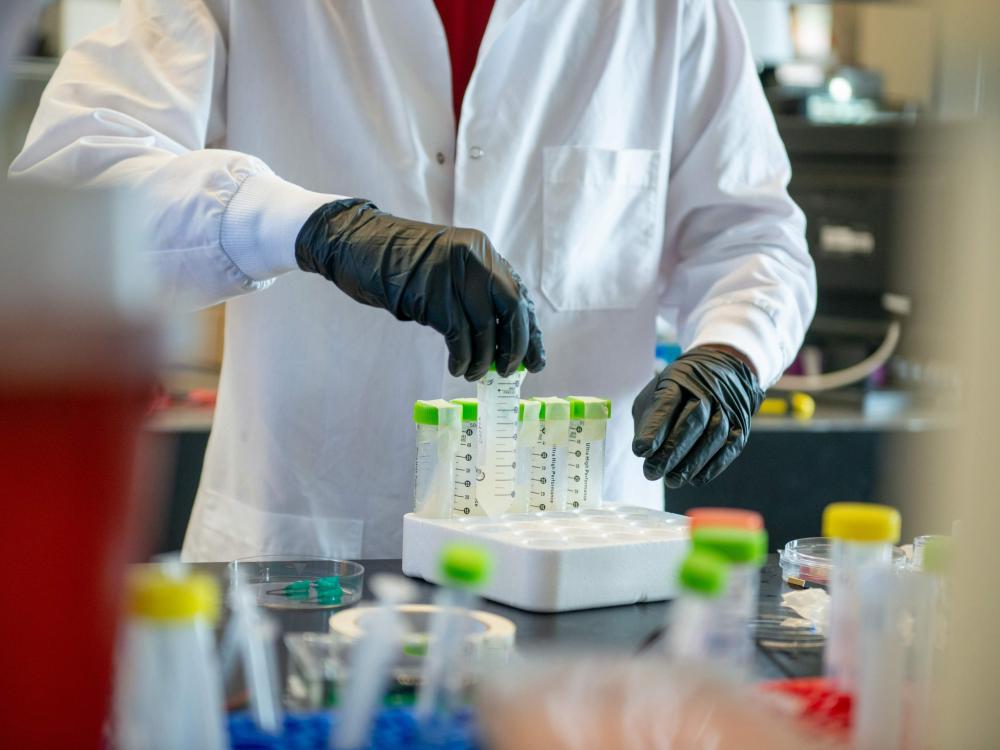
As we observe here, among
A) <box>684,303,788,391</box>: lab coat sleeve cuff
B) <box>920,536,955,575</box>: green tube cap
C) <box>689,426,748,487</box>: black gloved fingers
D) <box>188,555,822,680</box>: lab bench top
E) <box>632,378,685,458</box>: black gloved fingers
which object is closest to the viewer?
<box>920,536,955,575</box>: green tube cap

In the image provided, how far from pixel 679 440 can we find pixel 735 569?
2.59 feet

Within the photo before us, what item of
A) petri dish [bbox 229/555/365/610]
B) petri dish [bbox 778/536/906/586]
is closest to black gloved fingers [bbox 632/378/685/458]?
petri dish [bbox 778/536/906/586]

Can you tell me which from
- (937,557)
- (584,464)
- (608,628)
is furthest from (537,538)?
(937,557)

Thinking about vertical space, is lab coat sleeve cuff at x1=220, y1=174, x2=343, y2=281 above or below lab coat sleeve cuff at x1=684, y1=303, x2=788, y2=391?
above

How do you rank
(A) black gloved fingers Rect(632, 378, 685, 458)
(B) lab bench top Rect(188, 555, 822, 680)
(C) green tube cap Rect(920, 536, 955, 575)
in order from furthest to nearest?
(A) black gloved fingers Rect(632, 378, 685, 458), (B) lab bench top Rect(188, 555, 822, 680), (C) green tube cap Rect(920, 536, 955, 575)

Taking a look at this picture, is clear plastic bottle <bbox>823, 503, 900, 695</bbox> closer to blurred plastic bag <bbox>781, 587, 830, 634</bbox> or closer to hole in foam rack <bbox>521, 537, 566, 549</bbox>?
blurred plastic bag <bbox>781, 587, 830, 634</bbox>

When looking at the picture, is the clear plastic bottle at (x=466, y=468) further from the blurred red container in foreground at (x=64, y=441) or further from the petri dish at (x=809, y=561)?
the blurred red container in foreground at (x=64, y=441)

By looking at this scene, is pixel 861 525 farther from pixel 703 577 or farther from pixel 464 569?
pixel 464 569

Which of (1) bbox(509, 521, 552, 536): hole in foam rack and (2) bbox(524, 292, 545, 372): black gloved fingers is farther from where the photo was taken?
(2) bbox(524, 292, 545, 372): black gloved fingers

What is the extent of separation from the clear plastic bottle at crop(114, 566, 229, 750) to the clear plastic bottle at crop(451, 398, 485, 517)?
0.73 meters

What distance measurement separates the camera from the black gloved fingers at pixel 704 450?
5.47 ft

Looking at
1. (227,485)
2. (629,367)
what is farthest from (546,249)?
(227,485)

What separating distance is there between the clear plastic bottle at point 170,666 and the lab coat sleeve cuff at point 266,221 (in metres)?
0.89

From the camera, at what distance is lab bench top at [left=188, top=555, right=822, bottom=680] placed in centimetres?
111
